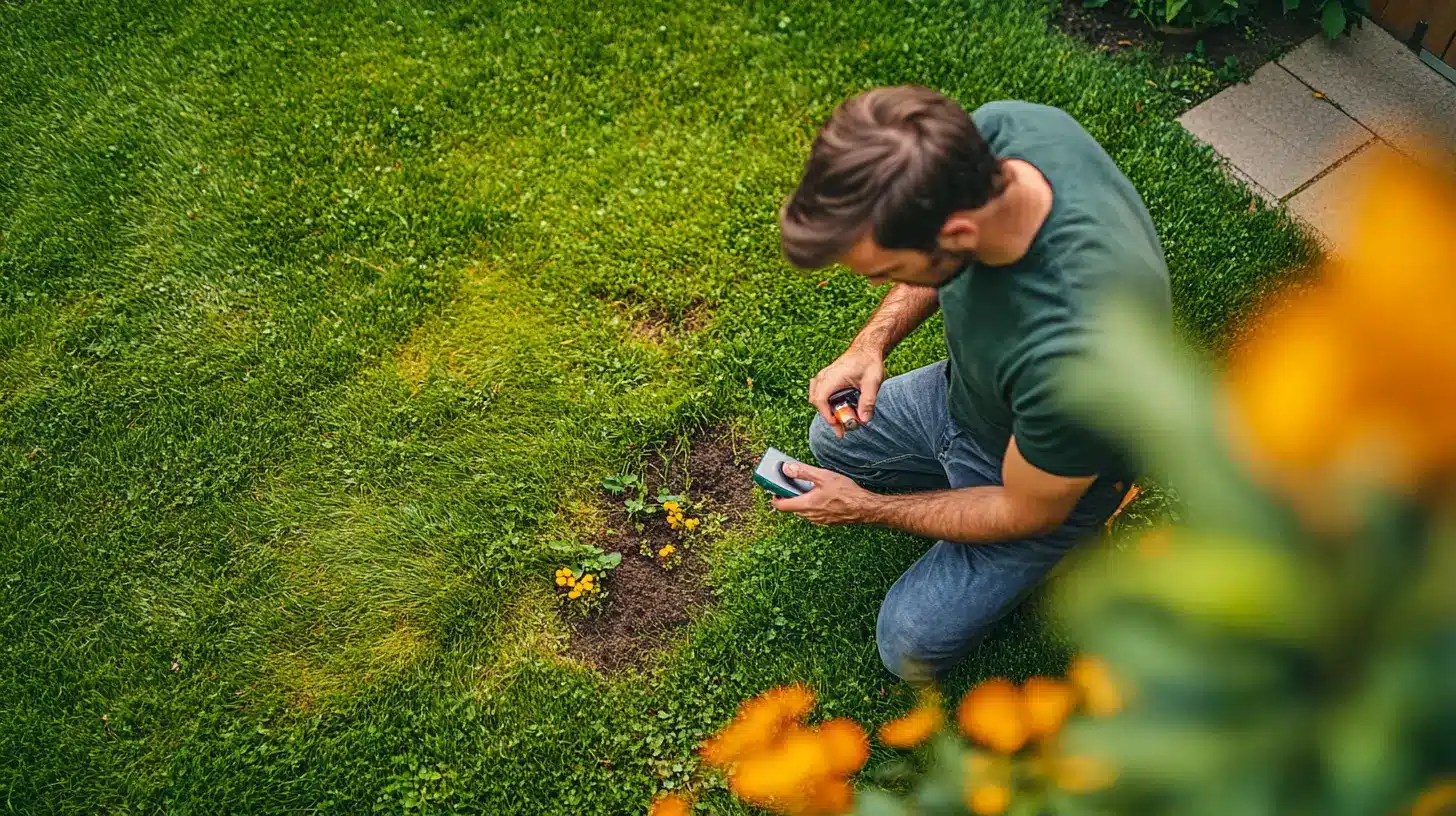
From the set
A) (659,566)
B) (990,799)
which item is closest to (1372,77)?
(659,566)

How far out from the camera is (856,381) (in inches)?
105

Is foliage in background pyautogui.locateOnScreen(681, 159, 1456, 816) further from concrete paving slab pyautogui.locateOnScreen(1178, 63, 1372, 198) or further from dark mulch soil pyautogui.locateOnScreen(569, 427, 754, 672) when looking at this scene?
concrete paving slab pyautogui.locateOnScreen(1178, 63, 1372, 198)

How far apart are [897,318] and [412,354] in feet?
5.80

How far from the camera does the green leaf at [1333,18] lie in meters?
3.80

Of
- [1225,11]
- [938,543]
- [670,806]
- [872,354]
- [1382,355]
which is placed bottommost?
[670,806]

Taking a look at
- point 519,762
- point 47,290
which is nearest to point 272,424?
point 47,290

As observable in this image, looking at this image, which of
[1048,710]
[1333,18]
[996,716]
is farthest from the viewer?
[1333,18]

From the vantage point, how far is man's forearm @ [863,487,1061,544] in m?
2.13

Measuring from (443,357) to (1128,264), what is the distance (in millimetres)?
2378

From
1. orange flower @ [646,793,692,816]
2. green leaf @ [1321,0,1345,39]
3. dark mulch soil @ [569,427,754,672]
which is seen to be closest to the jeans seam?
dark mulch soil @ [569,427,754,672]

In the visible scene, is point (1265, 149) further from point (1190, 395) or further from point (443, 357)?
point (1190, 395)

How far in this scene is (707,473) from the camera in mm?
3250

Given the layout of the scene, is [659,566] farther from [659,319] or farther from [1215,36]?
[1215,36]

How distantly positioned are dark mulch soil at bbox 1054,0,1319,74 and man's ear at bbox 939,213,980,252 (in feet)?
8.48
